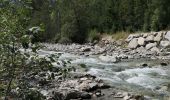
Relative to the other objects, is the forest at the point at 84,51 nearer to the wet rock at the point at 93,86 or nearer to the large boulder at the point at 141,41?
the wet rock at the point at 93,86

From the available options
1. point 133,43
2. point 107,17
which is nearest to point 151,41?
point 133,43

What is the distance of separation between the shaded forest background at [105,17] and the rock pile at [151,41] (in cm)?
266

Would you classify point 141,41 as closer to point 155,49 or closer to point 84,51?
point 155,49

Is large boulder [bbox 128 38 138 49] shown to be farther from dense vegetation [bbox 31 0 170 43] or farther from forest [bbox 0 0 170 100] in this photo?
dense vegetation [bbox 31 0 170 43]

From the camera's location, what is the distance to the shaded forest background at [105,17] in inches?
1433

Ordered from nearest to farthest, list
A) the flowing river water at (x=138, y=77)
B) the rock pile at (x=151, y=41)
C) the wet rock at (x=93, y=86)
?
the wet rock at (x=93, y=86) < the flowing river water at (x=138, y=77) < the rock pile at (x=151, y=41)

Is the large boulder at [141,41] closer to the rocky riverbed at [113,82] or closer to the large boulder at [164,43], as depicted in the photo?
the large boulder at [164,43]

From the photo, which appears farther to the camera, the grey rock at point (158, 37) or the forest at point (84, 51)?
the grey rock at point (158, 37)

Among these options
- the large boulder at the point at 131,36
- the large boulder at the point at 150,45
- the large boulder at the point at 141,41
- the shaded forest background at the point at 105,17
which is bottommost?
the large boulder at the point at 150,45

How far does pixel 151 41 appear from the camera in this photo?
1291 inches

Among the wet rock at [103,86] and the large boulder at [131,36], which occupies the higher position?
the large boulder at [131,36]

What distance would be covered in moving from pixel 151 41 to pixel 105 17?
1368 centimetres

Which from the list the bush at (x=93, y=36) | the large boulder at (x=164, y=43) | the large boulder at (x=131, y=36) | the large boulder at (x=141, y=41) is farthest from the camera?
the bush at (x=93, y=36)

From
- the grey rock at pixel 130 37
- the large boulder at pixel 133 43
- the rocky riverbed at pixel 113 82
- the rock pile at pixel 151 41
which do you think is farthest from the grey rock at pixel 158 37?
the rocky riverbed at pixel 113 82
